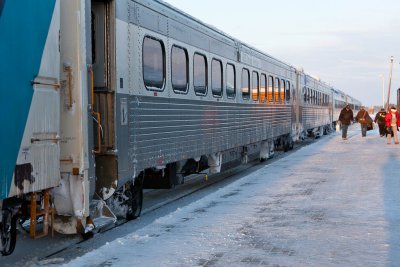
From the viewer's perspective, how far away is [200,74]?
1020 centimetres

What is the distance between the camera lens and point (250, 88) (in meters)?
14.1

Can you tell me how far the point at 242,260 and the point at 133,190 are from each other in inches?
112

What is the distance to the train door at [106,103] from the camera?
6824 mm

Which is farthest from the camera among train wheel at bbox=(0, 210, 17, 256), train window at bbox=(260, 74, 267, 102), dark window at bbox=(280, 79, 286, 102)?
dark window at bbox=(280, 79, 286, 102)

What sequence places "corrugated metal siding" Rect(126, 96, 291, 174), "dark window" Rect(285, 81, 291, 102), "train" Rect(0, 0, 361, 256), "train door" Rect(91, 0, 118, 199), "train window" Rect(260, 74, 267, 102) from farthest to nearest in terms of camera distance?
1. "dark window" Rect(285, 81, 291, 102)
2. "train window" Rect(260, 74, 267, 102)
3. "corrugated metal siding" Rect(126, 96, 291, 174)
4. "train door" Rect(91, 0, 118, 199)
5. "train" Rect(0, 0, 361, 256)

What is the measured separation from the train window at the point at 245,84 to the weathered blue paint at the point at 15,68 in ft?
27.1

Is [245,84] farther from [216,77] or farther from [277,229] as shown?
[277,229]

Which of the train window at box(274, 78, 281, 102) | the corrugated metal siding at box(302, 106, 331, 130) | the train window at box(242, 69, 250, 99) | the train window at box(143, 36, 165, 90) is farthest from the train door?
the corrugated metal siding at box(302, 106, 331, 130)

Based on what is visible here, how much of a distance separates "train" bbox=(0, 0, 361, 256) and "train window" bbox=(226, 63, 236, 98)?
0.85ft

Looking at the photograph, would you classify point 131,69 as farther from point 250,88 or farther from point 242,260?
point 250,88

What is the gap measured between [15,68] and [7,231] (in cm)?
153

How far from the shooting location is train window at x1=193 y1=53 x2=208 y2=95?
32.6 ft

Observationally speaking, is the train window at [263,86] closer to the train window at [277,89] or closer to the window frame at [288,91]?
the train window at [277,89]

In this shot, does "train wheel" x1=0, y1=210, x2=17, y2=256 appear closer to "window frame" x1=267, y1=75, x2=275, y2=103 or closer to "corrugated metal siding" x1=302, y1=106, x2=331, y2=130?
"window frame" x1=267, y1=75, x2=275, y2=103
